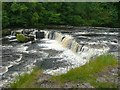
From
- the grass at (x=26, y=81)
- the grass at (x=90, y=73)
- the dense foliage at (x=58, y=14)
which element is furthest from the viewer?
the dense foliage at (x=58, y=14)

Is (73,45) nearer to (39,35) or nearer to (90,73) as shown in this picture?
(39,35)

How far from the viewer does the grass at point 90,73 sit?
14.5 metres

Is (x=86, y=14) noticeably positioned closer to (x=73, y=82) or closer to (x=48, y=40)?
(x=48, y=40)

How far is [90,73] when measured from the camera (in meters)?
15.6

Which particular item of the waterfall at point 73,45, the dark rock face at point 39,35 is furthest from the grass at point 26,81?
the dark rock face at point 39,35

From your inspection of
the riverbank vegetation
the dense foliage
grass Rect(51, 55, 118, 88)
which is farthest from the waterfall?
the dense foliage

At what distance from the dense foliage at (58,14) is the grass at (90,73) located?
3249cm

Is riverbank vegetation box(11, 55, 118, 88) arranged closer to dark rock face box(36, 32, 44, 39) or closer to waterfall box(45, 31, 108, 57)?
waterfall box(45, 31, 108, 57)

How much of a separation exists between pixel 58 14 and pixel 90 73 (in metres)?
40.7

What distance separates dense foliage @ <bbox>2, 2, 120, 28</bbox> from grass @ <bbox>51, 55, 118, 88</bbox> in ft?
107

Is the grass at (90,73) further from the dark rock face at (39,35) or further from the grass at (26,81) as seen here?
the dark rock face at (39,35)

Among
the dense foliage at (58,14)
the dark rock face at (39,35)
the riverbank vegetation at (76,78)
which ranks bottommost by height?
the dark rock face at (39,35)

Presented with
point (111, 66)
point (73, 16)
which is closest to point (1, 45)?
point (111, 66)

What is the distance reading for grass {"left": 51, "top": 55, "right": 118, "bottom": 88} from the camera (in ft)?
47.7
